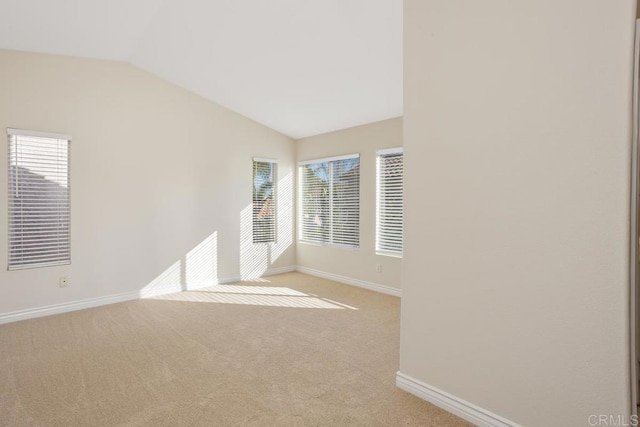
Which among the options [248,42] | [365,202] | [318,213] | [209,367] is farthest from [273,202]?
[209,367]

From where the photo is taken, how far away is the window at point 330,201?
5395 mm

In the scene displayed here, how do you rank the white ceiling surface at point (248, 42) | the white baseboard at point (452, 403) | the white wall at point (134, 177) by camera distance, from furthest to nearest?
the white wall at point (134, 177) → the white ceiling surface at point (248, 42) → the white baseboard at point (452, 403)

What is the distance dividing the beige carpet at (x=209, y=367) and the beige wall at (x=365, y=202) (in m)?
0.78

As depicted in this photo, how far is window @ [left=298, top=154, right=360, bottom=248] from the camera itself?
5395mm

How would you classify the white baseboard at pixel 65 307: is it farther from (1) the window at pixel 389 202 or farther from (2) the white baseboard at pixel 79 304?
(1) the window at pixel 389 202

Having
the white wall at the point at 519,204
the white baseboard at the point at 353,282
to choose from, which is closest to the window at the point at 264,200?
the white baseboard at the point at 353,282

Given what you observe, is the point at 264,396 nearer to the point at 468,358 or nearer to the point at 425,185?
the point at 468,358

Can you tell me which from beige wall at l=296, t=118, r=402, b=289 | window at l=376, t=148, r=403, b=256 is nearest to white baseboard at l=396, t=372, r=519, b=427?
beige wall at l=296, t=118, r=402, b=289

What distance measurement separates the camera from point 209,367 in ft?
8.80

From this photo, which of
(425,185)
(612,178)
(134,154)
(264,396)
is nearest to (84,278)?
(134,154)

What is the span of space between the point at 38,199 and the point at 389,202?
13.9ft

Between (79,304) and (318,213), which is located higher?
(318,213)

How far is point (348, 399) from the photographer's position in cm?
Answer: 225

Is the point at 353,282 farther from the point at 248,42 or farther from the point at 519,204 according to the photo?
the point at 519,204
